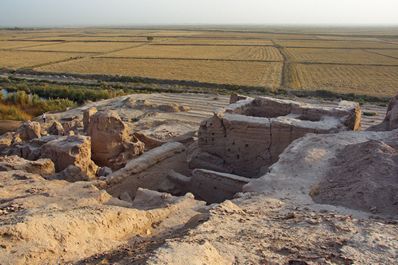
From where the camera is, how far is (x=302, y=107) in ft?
40.3

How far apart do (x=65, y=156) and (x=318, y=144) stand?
5.90 m

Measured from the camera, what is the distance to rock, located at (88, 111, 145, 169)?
11.6 metres

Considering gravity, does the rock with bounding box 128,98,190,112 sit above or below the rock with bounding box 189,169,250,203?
below

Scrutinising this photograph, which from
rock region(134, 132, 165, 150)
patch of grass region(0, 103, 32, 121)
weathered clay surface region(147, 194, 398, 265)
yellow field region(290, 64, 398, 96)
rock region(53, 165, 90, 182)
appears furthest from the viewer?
yellow field region(290, 64, 398, 96)

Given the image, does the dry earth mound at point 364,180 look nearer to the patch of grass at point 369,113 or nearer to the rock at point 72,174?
the rock at point 72,174

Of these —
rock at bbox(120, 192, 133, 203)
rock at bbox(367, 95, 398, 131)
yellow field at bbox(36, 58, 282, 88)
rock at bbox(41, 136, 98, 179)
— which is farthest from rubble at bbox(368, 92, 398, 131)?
yellow field at bbox(36, 58, 282, 88)

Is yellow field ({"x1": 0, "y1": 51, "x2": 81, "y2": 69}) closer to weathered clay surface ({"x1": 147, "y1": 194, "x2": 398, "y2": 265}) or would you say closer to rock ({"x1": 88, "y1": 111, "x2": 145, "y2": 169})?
rock ({"x1": 88, "y1": 111, "x2": 145, "y2": 169})

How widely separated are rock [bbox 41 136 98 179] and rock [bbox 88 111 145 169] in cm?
87

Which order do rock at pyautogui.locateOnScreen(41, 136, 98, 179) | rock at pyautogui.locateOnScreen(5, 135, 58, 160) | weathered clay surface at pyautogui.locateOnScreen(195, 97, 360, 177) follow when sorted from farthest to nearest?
1. rock at pyautogui.locateOnScreen(5, 135, 58, 160)
2. weathered clay surface at pyautogui.locateOnScreen(195, 97, 360, 177)
3. rock at pyautogui.locateOnScreen(41, 136, 98, 179)

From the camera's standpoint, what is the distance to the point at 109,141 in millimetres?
11656

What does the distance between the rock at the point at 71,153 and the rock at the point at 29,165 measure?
0.29 metres

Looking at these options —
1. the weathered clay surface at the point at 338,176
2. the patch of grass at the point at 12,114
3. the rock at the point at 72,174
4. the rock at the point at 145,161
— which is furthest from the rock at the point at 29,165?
the patch of grass at the point at 12,114

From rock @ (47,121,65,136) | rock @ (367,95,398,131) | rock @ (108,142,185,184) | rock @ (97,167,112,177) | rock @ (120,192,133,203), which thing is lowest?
rock @ (120,192,133,203)

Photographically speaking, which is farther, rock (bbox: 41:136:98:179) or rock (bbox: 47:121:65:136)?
rock (bbox: 47:121:65:136)
